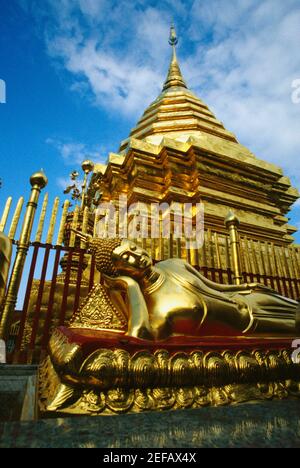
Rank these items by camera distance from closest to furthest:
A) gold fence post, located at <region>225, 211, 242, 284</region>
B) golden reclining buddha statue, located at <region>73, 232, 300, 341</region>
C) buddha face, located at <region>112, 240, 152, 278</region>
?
1. golden reclining buddha statue, located at <region>73, 232, 300, 341</region>
2. buddha face, located at <region>112, 240, 152, 278</region>
3. gold fence post, located at <region>225, 211, 242, 284</region>

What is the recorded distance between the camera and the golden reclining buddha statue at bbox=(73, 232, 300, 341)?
1.56 meters

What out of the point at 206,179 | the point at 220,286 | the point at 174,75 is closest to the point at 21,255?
the point at 220,286

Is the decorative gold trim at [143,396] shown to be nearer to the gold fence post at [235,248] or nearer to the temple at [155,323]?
the temple at [155,323]

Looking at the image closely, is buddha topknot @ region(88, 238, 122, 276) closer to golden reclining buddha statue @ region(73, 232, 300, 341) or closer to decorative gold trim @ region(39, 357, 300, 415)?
golden reclining buddha statue @ region(73, 232, 300, 341)

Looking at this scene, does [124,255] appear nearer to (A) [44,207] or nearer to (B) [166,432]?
(B) [166,432]

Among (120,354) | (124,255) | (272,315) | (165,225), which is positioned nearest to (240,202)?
(165,225)

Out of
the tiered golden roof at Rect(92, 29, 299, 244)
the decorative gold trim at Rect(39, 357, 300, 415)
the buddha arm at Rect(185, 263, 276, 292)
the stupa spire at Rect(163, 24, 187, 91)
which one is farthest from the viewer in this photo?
the stupa spire at Rect(163, 24, 187, 91)

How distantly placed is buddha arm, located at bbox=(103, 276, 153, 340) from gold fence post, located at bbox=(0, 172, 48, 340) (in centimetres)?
111

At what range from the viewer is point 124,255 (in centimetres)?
172

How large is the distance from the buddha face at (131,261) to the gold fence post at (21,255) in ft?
3.58

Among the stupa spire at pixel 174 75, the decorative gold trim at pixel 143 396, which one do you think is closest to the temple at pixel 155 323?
the decorative gold trim at pixel 143 396

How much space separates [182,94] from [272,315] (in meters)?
7.90

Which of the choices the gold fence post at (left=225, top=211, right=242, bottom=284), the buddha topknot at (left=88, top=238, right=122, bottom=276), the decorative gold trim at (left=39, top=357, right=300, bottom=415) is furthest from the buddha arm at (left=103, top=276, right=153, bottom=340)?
the gold fence post at (left=225, top=211, right=242, bottom=284)

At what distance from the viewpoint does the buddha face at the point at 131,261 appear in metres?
1.70
